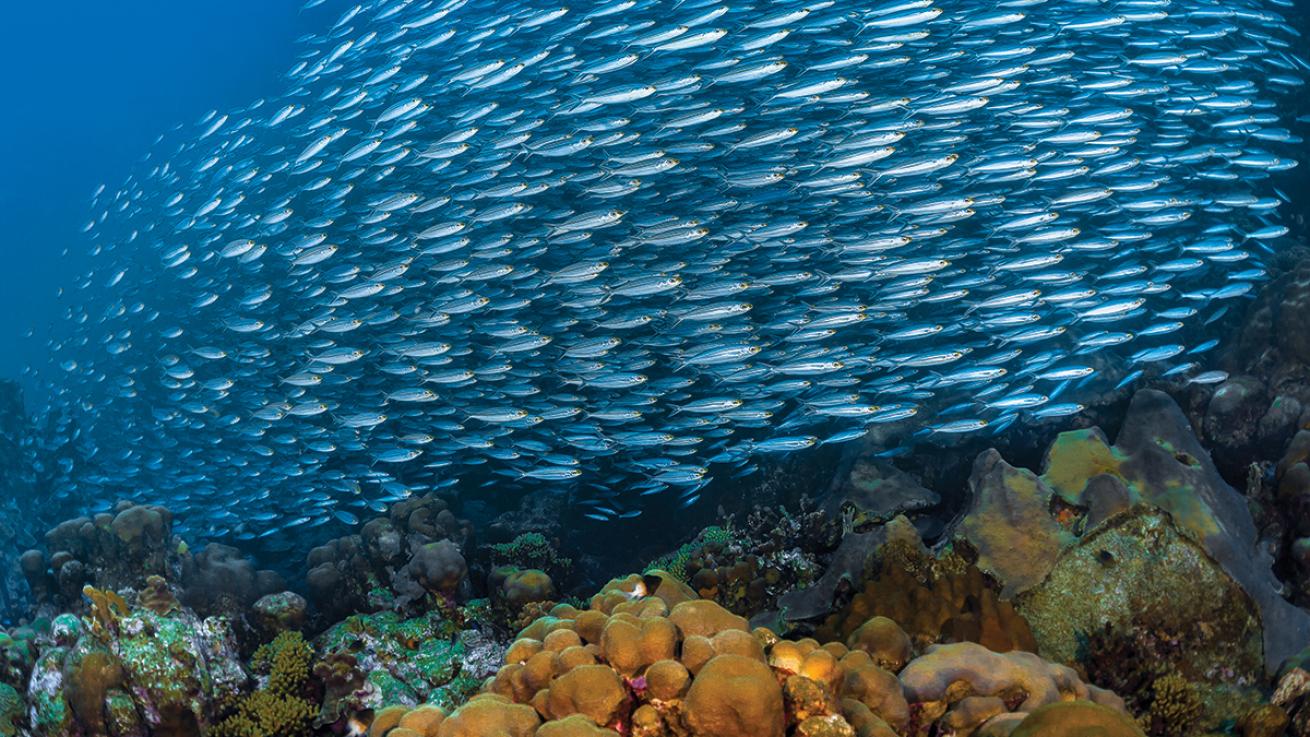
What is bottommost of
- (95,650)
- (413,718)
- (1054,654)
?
(1054,654)

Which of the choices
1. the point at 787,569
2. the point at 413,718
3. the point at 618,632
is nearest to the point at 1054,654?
the point at 787,569

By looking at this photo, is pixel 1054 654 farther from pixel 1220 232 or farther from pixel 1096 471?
pixel 1220 232

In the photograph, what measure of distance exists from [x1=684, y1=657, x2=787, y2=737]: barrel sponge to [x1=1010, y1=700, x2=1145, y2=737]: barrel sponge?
0.86m

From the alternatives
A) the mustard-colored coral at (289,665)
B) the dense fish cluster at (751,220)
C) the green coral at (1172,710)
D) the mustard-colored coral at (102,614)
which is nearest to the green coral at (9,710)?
the mustard-colored coral at (102,614)

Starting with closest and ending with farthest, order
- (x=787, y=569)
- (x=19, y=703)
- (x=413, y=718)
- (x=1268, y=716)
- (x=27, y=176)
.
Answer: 1. (x=413, y=718)
2. (x=1268, y=716)
3. (x=19, y=703)
4. (x=787, y=569)
5. (x=27, y=176)

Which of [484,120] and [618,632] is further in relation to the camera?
[484,120]

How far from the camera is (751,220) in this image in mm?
9820

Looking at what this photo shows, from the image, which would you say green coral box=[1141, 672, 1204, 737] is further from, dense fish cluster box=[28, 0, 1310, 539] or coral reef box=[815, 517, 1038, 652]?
dense fish cluster box=[28, 0, 1310, 539]

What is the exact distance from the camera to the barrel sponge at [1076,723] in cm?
257

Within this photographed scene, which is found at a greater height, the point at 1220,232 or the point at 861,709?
the point at 861,709

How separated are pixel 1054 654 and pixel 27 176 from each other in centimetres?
9871

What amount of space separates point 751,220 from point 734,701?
25.3 ft

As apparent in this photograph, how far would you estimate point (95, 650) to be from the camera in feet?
16.3

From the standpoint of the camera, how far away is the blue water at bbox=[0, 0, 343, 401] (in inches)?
2670
